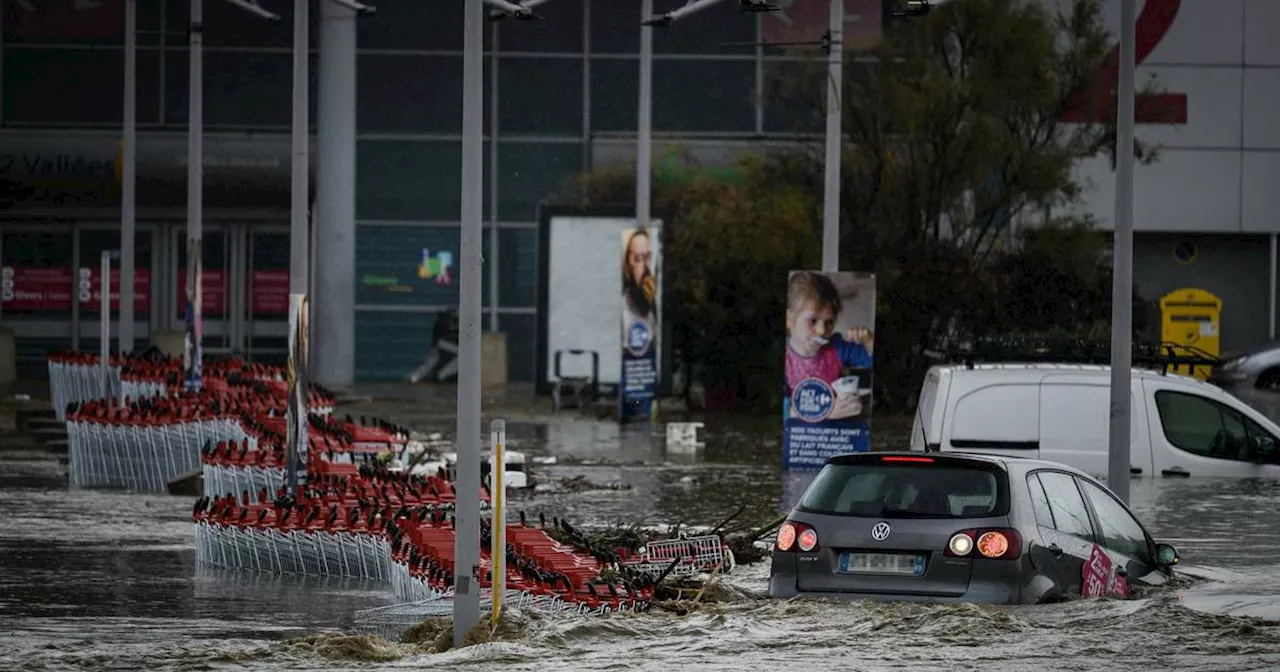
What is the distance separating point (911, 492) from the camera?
13430mm

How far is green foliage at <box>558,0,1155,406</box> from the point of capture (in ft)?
121

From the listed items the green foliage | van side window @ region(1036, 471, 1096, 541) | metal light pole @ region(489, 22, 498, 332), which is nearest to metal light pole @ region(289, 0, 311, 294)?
van side window @ region(1036, 471, 1096, 541)

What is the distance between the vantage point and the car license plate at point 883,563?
13.2 m

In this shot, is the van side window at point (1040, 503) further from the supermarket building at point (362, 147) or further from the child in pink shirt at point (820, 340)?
the supermarket building at point (362, 147)

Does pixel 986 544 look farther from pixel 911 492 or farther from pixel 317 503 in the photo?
pixel 317 503

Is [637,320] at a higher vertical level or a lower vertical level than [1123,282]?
lower

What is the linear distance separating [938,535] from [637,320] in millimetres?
22653

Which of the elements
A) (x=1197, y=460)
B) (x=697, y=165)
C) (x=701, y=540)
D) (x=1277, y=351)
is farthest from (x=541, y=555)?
(x=697, y=165)

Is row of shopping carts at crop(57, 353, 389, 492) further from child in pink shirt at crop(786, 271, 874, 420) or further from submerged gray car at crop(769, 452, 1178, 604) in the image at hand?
submerged gray car at crop(769, 452, 1178, 604)

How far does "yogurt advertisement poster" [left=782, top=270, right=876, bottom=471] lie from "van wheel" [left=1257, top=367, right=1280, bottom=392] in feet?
46.9

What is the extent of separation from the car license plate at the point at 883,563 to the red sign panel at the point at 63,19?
37.9m

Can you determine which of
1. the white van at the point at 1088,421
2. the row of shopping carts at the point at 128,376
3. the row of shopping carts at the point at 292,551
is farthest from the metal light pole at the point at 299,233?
the row of shopping carts at the point at 128,376

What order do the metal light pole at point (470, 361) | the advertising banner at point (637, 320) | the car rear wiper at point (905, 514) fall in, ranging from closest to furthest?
the metal light pole at point (470, 361)
the car rear wiper at point (905, 514)
the advertising banner at point (637, 320)

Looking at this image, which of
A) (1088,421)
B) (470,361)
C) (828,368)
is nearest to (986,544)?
(470,361)
